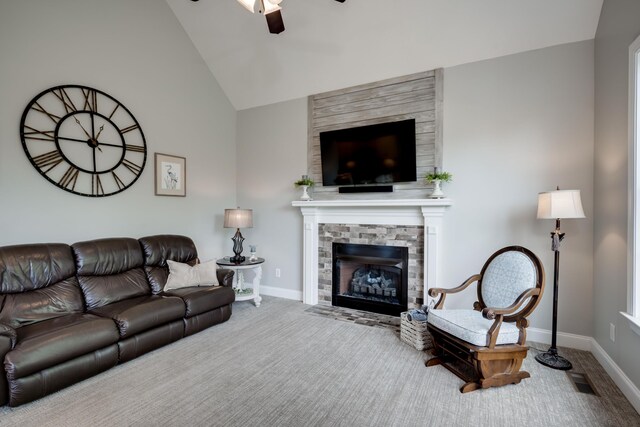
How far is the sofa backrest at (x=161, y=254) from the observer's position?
3.50m

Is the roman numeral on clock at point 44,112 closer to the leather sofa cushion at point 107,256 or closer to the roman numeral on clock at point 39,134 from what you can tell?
the roman numeral on clock at point 39,134

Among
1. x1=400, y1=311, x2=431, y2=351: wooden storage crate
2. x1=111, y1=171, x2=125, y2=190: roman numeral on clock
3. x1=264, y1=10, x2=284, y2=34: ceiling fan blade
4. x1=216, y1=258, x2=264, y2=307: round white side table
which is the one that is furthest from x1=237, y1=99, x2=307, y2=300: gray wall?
x1=400, y1=311, x2=431, y2=351: wooden storage crate

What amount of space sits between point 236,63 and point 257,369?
4.07 metres

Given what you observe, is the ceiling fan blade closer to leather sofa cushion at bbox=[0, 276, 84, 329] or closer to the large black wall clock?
the large black wall clock

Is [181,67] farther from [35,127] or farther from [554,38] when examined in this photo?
[554,38]

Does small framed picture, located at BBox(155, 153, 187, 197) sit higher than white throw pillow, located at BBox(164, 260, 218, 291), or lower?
higher

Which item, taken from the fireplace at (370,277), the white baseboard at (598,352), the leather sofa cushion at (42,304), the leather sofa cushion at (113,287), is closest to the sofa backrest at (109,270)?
the leather sofa cushion at (113,287)

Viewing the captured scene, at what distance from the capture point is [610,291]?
2549 mm

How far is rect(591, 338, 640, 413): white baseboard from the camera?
6.84ft

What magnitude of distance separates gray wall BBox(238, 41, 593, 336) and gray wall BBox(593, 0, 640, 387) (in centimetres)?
12

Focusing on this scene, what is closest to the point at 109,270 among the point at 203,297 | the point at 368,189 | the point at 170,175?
the point at 203,297

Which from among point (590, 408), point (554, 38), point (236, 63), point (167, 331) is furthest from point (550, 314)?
point (236, 63)

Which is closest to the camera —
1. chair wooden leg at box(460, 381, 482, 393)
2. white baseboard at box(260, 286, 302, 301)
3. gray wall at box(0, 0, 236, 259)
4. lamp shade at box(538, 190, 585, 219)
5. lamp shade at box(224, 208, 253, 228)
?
chair wooden leg at box(460, 381, 482, 393)

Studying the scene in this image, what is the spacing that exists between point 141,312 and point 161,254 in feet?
3.46
